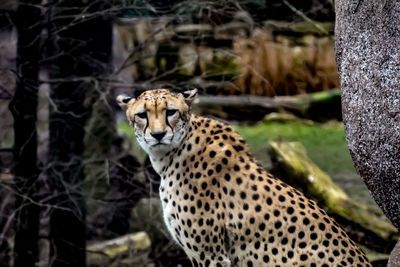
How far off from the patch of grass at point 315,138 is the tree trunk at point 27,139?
2.92m

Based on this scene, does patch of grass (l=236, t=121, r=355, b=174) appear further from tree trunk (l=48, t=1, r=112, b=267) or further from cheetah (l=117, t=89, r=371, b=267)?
cheetah (l=117, t=89, r=371, b=267)

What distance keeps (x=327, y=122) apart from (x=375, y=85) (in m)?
7.24

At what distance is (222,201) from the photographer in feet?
16.1

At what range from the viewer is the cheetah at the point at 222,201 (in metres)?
4.68

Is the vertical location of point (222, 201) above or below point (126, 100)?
below

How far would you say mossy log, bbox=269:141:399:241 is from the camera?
271 inches

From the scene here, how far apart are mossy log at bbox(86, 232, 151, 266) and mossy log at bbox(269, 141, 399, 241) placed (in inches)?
62.0

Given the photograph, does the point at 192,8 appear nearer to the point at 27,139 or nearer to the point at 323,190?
the point at 27,139

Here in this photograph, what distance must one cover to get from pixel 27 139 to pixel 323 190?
2730mm

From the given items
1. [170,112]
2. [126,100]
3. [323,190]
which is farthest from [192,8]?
[170,112]

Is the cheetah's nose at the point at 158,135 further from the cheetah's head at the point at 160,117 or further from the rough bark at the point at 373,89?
the rough bark at the point at 373,89

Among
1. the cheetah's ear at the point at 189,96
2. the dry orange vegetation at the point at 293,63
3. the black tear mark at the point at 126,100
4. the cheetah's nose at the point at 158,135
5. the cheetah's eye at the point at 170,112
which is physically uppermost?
the cheetah's ear at the point at 189,96

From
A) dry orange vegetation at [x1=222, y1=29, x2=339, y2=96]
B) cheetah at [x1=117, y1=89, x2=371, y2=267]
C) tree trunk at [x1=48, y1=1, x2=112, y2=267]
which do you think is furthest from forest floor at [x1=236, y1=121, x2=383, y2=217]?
cheetah at [x1=117, y1=89, x2=371, y2=267]

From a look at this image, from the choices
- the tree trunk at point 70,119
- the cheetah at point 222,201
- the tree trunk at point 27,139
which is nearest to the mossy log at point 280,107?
the tree trunk at point 70,119
